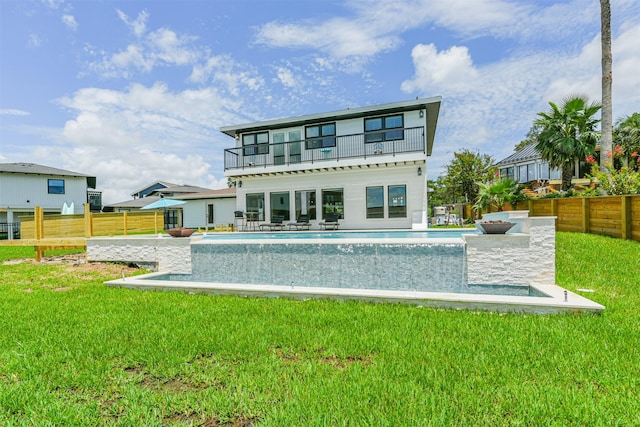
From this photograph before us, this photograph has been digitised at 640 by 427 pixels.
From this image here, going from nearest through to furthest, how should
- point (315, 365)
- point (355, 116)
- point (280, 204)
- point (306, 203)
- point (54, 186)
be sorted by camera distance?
point (315, 365), point (355, 116), point (306, 203), point (280, 204), point (54, 186)

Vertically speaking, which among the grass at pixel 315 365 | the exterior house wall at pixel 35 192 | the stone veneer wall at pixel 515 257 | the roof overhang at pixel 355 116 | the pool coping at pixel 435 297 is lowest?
the grass at pixel 315 365

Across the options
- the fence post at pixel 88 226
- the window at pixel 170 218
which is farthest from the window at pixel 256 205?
the window at pixel 170 218

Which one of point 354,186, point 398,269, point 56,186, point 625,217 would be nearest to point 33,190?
point 56,186

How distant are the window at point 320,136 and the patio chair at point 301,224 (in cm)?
372

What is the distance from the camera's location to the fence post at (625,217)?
987 centimetres

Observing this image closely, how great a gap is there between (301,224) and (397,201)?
16.3ft

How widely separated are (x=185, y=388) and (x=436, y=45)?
19.2 m

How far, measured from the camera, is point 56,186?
31781 millimetres

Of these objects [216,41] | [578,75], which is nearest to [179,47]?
[216,41]

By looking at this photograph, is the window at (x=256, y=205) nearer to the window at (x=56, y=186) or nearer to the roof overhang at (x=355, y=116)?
the roof overhang at (x=355, y=116)

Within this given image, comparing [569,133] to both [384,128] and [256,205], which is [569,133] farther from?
[256,205]

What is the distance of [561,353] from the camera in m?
3.19

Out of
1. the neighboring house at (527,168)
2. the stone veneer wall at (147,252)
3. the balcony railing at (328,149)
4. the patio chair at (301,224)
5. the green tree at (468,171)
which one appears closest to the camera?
the stone veneer wall at (147,252)

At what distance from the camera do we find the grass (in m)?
2.35
